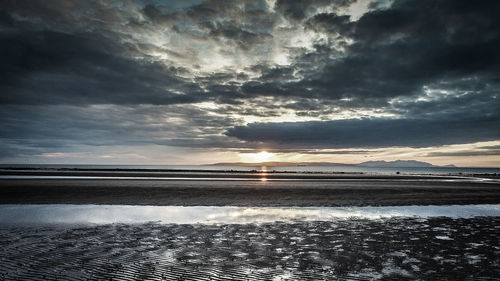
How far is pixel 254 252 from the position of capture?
10.3 meters

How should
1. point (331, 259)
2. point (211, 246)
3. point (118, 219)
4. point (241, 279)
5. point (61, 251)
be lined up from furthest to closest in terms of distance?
point (118, 219), point (211, 246), point (61, 251), point (331, 259), point (241, 279)

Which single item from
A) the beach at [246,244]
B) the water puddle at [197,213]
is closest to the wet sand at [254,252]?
the beach at [246,244]

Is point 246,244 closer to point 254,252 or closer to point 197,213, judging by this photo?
point 254,252

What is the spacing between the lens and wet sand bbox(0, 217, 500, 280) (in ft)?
26.7

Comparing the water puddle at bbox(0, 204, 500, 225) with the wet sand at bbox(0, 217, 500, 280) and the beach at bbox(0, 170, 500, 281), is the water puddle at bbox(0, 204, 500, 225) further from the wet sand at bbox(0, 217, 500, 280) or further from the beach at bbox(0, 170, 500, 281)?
the wet sand at bbox(0, 217, 500, 280)

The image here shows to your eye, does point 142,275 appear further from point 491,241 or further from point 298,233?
point 491,241

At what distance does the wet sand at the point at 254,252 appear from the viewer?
8.15 metres

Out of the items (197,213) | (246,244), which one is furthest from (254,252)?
(197,213)

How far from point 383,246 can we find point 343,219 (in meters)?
5.95

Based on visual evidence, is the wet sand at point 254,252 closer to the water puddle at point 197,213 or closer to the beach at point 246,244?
the beach at point 246,244

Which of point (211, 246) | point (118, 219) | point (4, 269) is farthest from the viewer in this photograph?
point (118, 219)

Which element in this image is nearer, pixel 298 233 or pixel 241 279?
pixel 241 279

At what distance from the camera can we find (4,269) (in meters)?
8.26

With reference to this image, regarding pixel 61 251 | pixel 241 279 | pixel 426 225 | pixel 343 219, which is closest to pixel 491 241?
pixel 426 225
